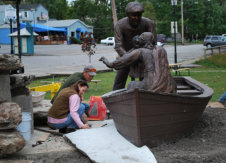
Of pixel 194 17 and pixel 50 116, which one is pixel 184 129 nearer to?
pixel 50 116

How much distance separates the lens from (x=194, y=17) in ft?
230

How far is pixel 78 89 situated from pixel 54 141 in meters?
1.04

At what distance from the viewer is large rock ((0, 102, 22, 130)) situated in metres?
4.96

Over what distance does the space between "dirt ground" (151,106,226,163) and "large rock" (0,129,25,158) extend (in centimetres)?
185

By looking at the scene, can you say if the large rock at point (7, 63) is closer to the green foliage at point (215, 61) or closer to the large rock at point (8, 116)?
the large rock at point (8, 116)

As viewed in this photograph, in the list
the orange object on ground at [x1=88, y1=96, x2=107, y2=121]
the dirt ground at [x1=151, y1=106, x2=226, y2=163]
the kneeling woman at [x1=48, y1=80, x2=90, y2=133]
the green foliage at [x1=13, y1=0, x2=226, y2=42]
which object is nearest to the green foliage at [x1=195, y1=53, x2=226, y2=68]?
the orange object on ground at [x1=88, y1=96, x2=107, y2=121]

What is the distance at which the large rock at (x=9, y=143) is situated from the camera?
4863mm

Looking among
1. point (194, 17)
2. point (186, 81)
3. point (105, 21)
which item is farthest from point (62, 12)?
point (186, 81)

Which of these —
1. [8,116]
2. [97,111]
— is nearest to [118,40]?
[97,111]

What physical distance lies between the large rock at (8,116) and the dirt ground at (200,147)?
194cm

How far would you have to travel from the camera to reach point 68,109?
648 centimetres

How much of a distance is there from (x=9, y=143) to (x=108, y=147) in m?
1.39

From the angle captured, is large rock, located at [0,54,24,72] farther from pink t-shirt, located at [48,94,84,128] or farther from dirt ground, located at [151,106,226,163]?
dirt ground, located at [151,106,226,163]

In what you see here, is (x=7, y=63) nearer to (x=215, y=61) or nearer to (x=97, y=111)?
(x=97, y=111)
